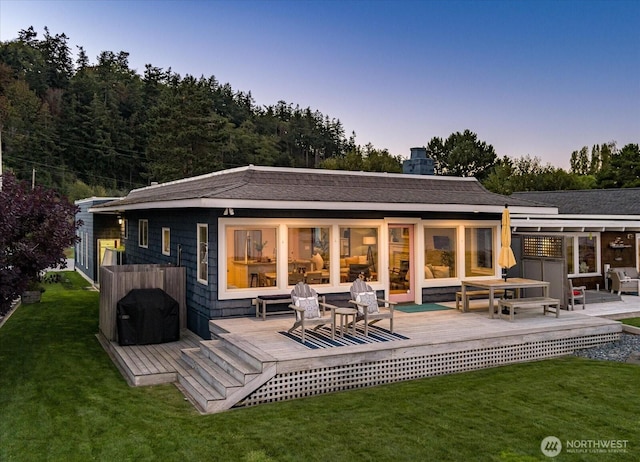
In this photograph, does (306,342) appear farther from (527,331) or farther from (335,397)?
(527,331)

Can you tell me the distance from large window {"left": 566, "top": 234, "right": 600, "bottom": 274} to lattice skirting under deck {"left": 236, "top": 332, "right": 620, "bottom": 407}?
5.43 meters

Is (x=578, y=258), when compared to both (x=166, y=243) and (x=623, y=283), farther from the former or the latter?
(x=166, y=243)

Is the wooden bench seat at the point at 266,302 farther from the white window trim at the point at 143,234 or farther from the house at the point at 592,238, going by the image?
the house at the point at 592,238

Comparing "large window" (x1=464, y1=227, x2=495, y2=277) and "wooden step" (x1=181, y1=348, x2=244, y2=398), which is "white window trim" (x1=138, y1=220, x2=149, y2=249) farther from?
"large window" (x1=464, y1=227, x2=495, y2=277)

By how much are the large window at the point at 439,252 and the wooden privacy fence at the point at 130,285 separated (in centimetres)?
482

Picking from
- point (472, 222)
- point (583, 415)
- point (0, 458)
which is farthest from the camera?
point (472, 222)

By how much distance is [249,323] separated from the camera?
330 inches

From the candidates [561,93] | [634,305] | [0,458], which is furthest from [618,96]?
[0,458]

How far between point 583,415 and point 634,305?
7.24 metres

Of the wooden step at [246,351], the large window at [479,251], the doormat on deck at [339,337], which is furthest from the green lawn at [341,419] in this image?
the large window at [479,251]

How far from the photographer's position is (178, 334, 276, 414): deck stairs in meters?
5.94

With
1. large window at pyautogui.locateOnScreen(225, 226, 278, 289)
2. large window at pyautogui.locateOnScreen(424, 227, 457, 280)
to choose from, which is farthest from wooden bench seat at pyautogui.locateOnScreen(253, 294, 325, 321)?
large window at pyautogui.locateOnScreen(424, 227, 457, 280)

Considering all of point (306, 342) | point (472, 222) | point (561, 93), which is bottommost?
point (306, 342)

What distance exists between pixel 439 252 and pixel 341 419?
5959mm
